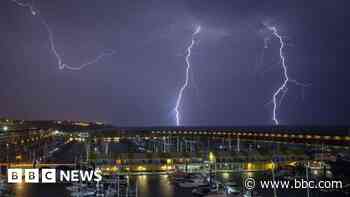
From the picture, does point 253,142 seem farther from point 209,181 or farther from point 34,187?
point 34,187

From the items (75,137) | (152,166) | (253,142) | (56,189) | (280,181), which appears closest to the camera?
(56,189)

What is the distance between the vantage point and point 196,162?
34594 millimetres

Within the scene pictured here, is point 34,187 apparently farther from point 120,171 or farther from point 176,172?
point 176,172

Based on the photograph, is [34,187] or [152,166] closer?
[34,187]

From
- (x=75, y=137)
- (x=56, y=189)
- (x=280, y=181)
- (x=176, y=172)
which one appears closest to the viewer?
(x=56, y=189)

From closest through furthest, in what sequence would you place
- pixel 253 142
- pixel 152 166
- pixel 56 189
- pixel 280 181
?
pixel 56 189
pixel 280 181
pixel 152 166
pixel 253 142

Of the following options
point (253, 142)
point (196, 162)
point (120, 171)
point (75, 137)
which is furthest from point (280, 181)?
point (75, 137)

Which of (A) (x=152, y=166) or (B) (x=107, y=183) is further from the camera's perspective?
(A) (x=152, y=166)

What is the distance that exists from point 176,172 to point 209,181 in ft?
14.9

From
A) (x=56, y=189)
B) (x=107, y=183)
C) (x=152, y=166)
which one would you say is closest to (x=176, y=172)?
(x=152, y=166)

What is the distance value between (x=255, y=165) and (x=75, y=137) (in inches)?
3036

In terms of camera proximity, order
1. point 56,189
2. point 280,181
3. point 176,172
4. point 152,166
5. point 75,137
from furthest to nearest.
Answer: point 75,137
point 152,166
point 176,172
point 280,181
point 56,189

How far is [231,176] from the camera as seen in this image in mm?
31969

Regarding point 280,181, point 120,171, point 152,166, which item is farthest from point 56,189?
point 280,181
